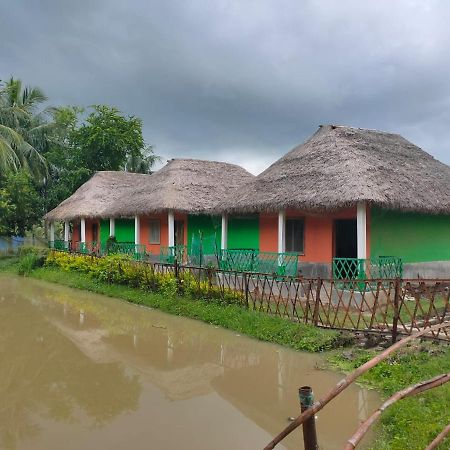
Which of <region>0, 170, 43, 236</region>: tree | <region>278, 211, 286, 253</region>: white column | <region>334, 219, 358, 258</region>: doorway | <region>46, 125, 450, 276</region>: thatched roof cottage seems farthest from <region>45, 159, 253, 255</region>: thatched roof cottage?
<region>334, 219, 358, 258</region>: doorway

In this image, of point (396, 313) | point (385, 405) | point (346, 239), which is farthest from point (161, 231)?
point (385, 405)

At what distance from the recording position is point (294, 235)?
1335 cm

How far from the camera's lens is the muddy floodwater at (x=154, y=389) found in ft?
15.3

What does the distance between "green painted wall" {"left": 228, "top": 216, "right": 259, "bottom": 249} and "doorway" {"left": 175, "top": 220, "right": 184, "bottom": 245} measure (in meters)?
3.44

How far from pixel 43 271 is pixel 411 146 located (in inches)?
571

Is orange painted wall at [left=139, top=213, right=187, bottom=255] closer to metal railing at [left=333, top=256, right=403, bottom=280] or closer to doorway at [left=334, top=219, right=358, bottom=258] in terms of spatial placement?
doorway at [left=334, top=219, right=358, bottom=258]

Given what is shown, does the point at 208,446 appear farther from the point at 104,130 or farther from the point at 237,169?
the point at 104,130

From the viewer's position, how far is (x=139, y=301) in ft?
39.0

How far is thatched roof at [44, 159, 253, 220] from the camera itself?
17438mm

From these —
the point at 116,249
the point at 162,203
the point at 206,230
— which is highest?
the point at 162,203

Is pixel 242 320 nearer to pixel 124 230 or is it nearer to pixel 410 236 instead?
pixel 410 236

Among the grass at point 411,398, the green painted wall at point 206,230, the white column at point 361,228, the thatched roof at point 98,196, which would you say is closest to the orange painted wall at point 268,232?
the green painted wall at point 206,230

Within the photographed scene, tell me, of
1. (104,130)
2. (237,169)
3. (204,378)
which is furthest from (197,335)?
(104,130)

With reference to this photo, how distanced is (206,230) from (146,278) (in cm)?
603
